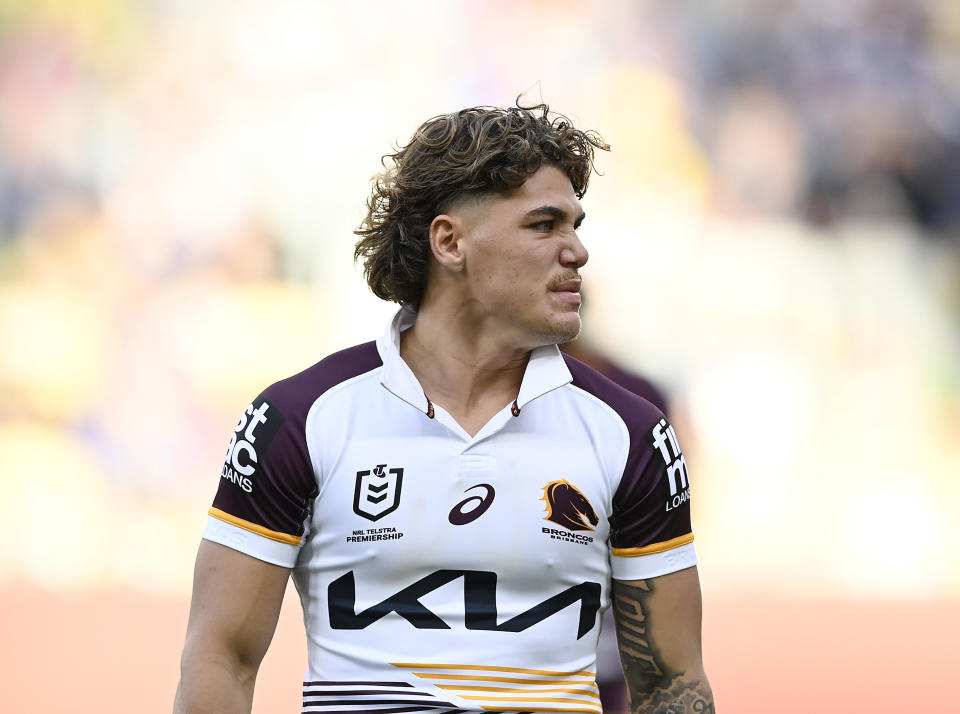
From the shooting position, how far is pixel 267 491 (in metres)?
2.35

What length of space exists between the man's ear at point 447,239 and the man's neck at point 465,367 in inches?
3.9

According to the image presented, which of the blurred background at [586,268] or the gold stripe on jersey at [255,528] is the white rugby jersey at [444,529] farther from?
the blurred background at [586,268]

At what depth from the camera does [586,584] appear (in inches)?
94.3

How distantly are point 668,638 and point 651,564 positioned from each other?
0.14 meters

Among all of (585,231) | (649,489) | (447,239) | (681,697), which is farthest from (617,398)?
(585,231)

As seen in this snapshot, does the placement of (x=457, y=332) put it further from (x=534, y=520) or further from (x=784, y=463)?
(x=784, y=463)

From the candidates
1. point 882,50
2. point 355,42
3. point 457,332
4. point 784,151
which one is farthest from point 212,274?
point 457,332

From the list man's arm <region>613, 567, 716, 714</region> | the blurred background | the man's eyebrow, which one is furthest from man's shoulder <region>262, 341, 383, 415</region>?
the blurred background

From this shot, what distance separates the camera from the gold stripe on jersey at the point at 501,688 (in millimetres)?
2268

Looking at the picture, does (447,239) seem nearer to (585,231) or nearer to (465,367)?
(465,367)

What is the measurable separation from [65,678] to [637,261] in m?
3.18

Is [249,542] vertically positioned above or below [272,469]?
below

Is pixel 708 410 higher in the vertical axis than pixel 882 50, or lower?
lower

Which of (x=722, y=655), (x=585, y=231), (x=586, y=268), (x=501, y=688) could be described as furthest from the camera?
(x=585, y=231)
